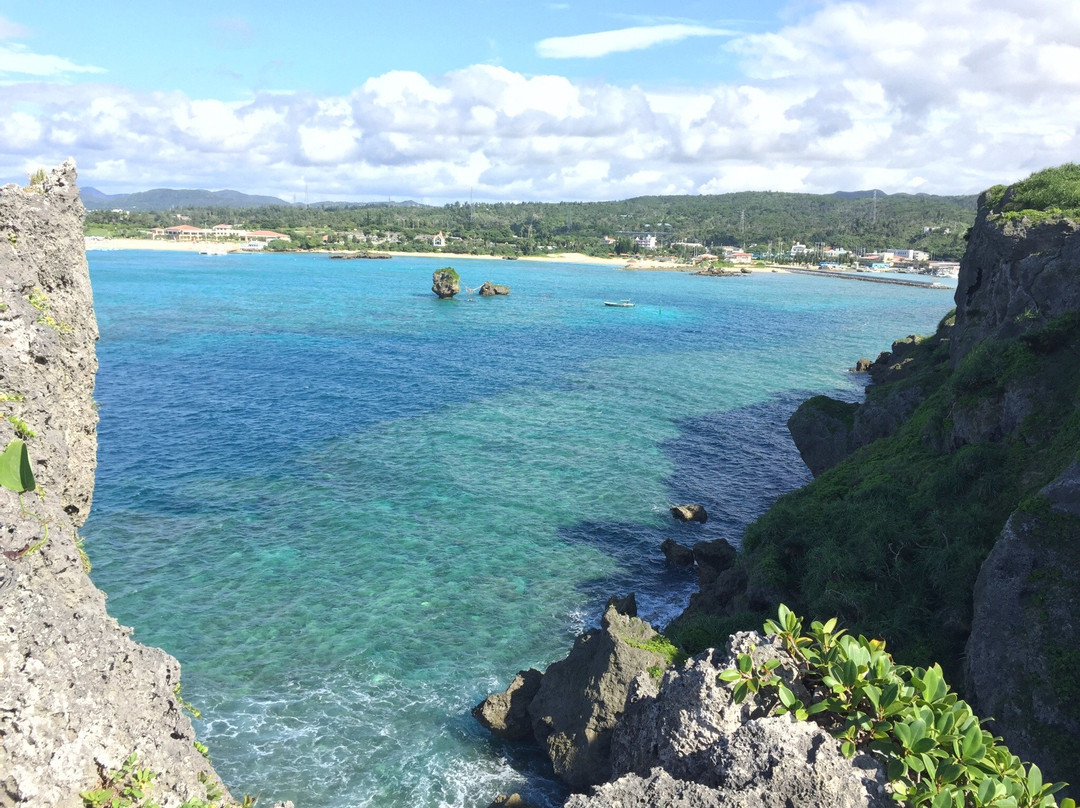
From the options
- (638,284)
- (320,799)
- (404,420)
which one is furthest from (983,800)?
(638,284)

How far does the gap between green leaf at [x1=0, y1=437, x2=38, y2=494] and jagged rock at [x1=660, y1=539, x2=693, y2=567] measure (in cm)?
2993

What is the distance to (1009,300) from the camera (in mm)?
34250

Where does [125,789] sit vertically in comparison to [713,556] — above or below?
above

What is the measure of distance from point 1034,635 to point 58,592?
20419 millimetres

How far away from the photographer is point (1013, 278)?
34594mm

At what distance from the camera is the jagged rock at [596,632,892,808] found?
371 inches

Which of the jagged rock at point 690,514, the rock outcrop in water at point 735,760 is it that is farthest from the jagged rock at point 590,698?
the jagged rock at point 690,514

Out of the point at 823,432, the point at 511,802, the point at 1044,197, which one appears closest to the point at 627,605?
the point at 511,802

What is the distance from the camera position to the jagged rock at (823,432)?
43438 mm

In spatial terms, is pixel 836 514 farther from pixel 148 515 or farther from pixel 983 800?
pixel 148 515

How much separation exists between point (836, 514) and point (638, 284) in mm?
177013

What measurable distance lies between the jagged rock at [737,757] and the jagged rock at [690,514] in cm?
2774

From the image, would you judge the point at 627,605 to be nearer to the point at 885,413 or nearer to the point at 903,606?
the point at 903,606

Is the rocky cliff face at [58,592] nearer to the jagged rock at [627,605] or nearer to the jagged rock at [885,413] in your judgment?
the jagged rock at [627,605]
